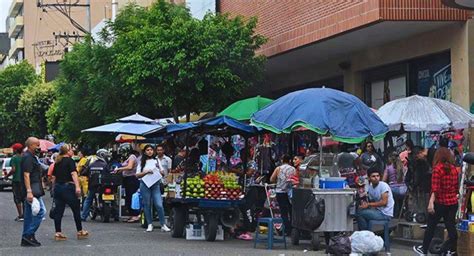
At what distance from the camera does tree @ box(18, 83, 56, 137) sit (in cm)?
5916

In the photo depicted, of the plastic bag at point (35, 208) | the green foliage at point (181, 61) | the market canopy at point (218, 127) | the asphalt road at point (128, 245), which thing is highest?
the green foliage at point (181, 61)

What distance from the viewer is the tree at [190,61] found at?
25172 millimetres

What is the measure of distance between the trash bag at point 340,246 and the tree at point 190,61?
11843 mm

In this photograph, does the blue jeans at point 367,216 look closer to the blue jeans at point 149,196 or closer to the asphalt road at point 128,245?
the asphalt road at point 128,245

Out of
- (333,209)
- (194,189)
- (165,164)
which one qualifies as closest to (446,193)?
(333,209)

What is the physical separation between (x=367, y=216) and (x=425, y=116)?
121 inches

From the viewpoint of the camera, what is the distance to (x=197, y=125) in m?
16.8

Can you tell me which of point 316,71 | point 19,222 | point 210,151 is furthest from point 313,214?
point 316,71

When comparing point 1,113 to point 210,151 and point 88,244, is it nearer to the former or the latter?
point 210,151

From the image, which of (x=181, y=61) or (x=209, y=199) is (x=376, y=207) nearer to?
(x=209, y=199)

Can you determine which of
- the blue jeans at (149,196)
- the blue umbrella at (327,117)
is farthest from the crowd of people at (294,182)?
the blue umbrella at (327,117)

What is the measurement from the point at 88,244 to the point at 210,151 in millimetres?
6377

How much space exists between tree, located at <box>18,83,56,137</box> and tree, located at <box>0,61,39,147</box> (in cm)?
283

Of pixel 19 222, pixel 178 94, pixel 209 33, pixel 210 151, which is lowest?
pixel 19 222
